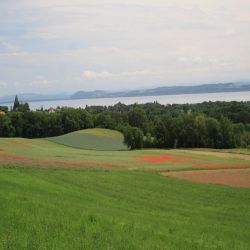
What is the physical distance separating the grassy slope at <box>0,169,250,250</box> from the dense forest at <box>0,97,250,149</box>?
71379mm

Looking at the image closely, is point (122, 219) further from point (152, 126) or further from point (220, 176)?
point (152, 126)

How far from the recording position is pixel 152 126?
11919cm

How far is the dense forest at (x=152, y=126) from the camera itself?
336 ft

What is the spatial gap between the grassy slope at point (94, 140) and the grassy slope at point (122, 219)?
6459 centimetres

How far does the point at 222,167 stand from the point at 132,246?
1659 inches

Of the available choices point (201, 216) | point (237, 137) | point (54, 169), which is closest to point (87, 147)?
point (237, 137)

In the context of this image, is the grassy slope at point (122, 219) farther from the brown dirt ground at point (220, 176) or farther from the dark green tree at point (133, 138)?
the dark green tree at point (133, 138)

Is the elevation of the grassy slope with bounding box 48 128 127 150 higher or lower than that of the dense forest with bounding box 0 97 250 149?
lower

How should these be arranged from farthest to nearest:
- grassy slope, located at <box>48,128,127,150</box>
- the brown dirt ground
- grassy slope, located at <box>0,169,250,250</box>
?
grassy slope, located at <box>48,128,127,150</box> → the brown dirt ground → grassy slope, located at <box>0,169,250,250</box>

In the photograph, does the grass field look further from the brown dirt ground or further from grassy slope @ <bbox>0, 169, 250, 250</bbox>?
the brown dirt ground

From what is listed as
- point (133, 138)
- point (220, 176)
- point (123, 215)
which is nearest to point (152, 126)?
point (133, 138)

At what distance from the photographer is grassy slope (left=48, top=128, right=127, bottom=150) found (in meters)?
96.6

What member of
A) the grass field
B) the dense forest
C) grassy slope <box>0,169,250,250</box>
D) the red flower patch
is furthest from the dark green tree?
grassy slope <box>0,169,250,250</box>

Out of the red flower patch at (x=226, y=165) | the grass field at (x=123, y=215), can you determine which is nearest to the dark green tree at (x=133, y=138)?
the red flower patch at (x=226, y=165)
